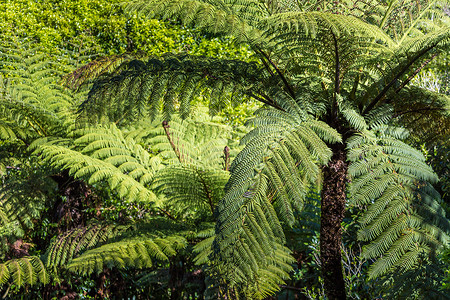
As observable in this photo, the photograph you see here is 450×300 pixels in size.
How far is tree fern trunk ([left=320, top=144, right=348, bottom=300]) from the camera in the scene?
96.8 inches

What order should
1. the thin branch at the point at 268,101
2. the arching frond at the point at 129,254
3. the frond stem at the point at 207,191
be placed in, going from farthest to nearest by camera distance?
1. the frond stem at the point at 207,191
2. the arching frond at the point at 129,254
3. the thin branch at the point at 268,101

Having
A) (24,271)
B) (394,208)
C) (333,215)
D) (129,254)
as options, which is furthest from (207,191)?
(24,271)

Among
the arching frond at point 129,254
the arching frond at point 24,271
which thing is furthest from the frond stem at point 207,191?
the arching frond at point 24,271

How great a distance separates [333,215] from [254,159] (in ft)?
2.20

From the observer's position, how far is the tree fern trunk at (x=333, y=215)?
2459 mm

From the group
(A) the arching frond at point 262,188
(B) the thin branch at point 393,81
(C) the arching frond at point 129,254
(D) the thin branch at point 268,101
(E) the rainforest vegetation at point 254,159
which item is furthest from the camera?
(C) the arching frond at point 129,254

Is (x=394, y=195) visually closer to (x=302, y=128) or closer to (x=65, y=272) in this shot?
(x=302, y=128)

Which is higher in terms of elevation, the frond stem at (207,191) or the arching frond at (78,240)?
the frond stem at (207,191)

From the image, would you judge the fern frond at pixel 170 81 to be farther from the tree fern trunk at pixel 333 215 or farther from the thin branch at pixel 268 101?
the tree fern trunk at pixel 333 215

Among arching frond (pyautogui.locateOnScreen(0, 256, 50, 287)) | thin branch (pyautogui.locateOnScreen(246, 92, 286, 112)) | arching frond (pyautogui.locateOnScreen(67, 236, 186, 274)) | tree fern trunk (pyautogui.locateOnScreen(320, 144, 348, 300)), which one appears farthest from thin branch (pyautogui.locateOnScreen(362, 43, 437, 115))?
arching frond (pyautogui.locateOnScreen(0, 256, 50, 287))

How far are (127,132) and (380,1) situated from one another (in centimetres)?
264

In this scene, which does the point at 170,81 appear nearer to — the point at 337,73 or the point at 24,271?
the point at 337,73

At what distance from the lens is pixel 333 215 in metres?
2.47

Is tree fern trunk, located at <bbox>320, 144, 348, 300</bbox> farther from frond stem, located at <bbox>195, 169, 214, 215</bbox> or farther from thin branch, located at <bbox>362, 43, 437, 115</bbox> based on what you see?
frond stem, located at <bbox>195, 169, 214, 215</bbox>
